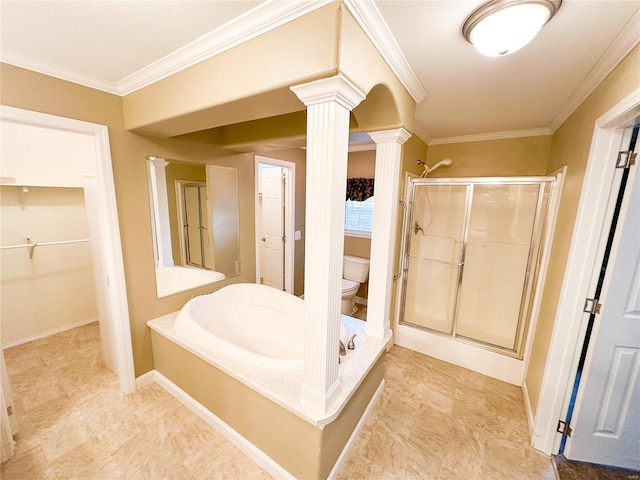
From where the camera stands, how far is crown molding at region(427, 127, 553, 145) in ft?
7.41

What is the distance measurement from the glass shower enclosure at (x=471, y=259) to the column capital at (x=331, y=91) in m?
1.68

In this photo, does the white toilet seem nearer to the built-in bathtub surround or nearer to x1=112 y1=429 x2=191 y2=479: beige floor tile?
the built-in bathtub surround

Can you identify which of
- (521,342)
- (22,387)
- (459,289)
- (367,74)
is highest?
(367,74)

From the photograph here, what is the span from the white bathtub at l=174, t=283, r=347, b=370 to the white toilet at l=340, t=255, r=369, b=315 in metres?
0.90

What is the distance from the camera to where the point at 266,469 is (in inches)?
56.3

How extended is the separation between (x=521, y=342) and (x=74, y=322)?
466 centimetres

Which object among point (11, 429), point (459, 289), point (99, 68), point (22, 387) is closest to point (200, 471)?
point (11, 429)

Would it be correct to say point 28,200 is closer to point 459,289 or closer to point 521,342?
point 459,289

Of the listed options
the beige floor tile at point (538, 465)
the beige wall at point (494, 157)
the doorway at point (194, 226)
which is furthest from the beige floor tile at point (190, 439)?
the beige wall at point (494, 157)

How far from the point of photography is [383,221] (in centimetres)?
170

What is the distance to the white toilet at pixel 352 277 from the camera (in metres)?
3.02

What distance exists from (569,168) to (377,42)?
5.26 ft

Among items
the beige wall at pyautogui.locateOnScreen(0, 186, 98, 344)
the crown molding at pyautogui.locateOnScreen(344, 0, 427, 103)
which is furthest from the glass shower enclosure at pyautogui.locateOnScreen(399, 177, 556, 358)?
the beige wall at pyautogui.locateOnScreen(0, 186, 98, 344)

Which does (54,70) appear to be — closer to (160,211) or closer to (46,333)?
(160,211)
